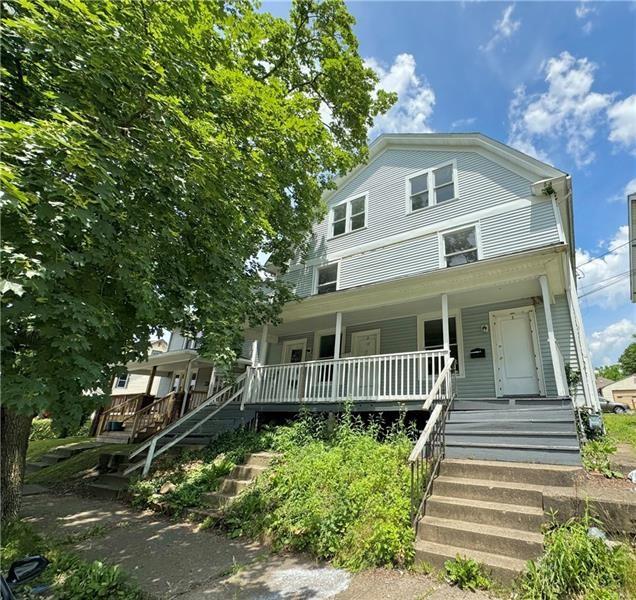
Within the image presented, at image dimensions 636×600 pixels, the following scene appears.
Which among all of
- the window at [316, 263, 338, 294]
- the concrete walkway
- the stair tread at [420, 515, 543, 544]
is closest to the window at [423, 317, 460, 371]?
the window at [316, 263, 338, 294]

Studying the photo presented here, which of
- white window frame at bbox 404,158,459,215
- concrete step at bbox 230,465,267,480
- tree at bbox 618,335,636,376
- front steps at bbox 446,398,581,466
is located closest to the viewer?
front steps at bbox 446,398,581,466

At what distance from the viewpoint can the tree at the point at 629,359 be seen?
59075 mm

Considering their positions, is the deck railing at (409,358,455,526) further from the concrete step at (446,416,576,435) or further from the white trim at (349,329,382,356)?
the white trim at (349,329,382,356)

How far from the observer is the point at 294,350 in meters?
13.7

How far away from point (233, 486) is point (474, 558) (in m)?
4.58

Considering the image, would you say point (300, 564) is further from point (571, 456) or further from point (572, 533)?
point (571, 456)

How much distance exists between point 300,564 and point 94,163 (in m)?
5.12

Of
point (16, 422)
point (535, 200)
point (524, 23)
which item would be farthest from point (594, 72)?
point (16, 422)

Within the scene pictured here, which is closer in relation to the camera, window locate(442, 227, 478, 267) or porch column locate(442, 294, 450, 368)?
porch column locate(442, 294, 450, 368)

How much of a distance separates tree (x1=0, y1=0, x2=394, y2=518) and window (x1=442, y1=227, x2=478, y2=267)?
5.81m

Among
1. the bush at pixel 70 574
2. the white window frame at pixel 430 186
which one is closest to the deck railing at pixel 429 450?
the bush at pixel 70 574

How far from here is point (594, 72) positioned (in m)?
8.96

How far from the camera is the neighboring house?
43.8 m

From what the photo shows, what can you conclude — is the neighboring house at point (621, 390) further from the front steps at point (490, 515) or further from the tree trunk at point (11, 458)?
the tree trunk at point (11, 458)
